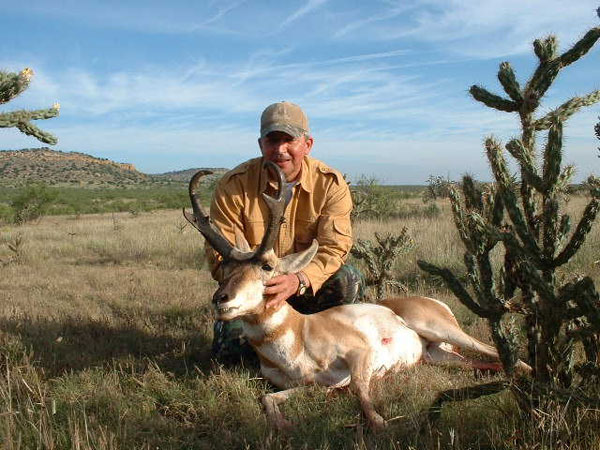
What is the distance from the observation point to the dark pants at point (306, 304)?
5711 mm

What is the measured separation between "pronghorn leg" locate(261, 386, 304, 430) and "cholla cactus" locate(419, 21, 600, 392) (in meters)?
1.56

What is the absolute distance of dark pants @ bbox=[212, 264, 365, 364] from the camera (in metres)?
5.71

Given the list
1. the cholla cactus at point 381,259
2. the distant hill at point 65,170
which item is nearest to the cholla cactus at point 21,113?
the cholla cactus at point 381,259

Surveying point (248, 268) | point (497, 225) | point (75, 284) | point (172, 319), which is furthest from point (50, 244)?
point (497, 225)

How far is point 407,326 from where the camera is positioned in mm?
5598

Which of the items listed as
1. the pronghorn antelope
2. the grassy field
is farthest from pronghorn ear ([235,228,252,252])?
the grassy field

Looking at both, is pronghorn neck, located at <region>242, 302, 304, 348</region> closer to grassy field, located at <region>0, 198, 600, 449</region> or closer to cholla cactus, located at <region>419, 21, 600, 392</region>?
grassy field, located at <region>0, 198, 600, 449</region>

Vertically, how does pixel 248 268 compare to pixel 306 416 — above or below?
above

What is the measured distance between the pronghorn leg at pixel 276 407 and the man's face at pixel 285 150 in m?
2.36

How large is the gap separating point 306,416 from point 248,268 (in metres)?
1.25

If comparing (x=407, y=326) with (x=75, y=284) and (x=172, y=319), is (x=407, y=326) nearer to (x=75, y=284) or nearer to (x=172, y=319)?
(x=172, y=319)

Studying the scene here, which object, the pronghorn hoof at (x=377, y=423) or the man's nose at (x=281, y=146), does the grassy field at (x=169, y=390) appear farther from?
the man's nose at (x=281, y=146)

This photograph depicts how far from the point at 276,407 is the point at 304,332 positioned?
0.80 metres

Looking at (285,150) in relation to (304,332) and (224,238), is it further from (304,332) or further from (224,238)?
(304,332)
